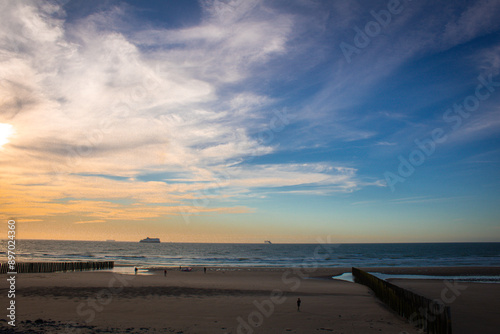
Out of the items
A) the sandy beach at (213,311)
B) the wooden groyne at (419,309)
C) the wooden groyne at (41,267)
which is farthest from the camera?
the wooden groyne at (41,267)

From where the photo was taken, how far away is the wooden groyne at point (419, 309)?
1405 centimetres

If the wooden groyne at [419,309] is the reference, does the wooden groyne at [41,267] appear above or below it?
below

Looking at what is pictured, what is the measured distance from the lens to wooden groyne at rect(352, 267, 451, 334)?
46.1 feet

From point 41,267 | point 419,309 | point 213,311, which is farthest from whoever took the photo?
point 41,267

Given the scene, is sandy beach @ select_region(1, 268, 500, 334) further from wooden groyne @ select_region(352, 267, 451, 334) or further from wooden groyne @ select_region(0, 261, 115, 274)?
wooden groyne @ select_region(0, 261, 115, 274)

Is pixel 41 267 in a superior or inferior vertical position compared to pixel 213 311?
inferior

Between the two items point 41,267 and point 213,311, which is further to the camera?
point 41,267

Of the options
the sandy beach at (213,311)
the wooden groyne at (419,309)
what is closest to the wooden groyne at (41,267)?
the sandy beach at (213,311)

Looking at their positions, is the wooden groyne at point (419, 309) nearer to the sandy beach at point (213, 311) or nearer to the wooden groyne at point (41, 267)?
the sandy beach at point (213, 311)

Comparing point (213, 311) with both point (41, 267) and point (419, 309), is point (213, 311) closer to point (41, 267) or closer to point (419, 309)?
point (419, 309)

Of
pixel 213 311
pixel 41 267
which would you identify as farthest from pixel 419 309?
pixel 41 267

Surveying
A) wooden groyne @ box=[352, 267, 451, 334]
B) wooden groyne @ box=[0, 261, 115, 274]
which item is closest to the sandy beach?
wooden groyne @ box=[352, 267, 451, 334]

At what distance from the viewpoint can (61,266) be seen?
49.2 m

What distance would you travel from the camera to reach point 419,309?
16266 mm
